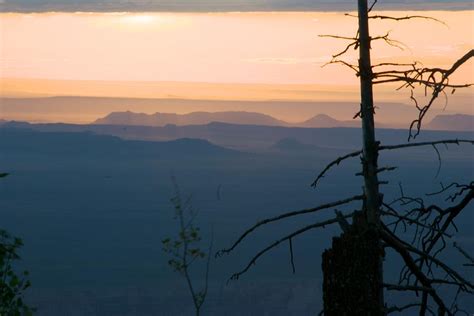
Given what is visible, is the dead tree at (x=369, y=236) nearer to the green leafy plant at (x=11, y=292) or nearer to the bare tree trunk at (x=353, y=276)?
the bare tree trunk at (x=353, y=276)

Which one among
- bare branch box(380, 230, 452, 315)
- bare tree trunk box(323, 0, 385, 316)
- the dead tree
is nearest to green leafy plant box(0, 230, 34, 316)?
the dead tree

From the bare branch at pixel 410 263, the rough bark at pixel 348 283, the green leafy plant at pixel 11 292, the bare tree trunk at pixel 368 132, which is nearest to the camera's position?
the rough bark at pixel 348 283

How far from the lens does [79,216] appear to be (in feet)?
606

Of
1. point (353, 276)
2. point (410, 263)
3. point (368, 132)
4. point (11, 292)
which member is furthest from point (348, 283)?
point (11, 292)

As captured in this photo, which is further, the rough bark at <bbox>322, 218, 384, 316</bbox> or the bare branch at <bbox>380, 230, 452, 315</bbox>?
the bare branch at <bbox>380, 230, 452, 315</bbox>

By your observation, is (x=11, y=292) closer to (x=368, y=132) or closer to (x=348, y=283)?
(x=368, y=132)

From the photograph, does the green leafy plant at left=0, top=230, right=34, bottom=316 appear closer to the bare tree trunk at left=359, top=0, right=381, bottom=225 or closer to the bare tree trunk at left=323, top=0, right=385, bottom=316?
the bare tree trunk at left=359, top=0, right=381, bottom=225

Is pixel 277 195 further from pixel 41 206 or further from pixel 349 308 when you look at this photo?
pixel 349 308

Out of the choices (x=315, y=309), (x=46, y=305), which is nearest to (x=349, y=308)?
(x=46, y=305)

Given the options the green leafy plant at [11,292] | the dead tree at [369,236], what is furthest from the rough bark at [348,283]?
the green leafy plant at [11,292]

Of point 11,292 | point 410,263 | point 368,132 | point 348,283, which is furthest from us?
point 11,292

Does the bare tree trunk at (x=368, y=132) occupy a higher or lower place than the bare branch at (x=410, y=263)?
higher

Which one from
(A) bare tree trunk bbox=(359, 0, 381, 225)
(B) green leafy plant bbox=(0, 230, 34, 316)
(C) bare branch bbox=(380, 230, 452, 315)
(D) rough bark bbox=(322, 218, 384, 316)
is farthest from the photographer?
(B) green leafy plant bbox=(0, 230, 34, 316)

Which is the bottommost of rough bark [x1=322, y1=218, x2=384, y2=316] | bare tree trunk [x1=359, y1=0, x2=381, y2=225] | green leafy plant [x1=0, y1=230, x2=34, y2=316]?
green leafy plant [x1=0, y1=230, x2=34, y2=316]
